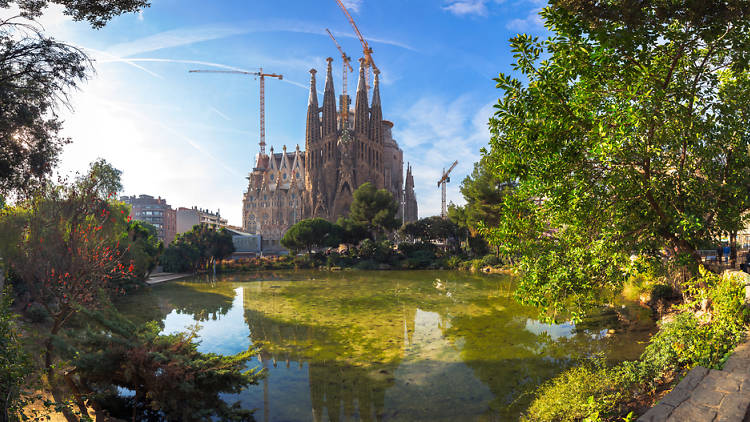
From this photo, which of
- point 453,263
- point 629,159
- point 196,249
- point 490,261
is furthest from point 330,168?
point 629,159

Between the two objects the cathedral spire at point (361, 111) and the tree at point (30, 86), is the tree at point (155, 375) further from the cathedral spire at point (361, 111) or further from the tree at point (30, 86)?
the cathedral spire at point (361, 111)

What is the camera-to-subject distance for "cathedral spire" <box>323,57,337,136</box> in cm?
6756

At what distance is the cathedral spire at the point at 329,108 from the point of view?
6756 centimetres

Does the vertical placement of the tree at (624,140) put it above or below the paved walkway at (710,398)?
above

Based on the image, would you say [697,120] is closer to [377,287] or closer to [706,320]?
[706,320]

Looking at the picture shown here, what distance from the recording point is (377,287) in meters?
23.3

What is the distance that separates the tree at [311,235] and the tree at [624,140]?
1379 inches

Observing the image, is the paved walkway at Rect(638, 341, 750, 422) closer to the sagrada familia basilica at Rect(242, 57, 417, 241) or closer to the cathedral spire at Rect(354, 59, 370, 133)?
the sagrada familia basilica at Rect(242, 57, 417, 241)

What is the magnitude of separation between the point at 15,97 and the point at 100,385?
568 centimetres

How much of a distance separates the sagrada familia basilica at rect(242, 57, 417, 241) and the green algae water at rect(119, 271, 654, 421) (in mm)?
45609

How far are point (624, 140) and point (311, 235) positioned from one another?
36663mm

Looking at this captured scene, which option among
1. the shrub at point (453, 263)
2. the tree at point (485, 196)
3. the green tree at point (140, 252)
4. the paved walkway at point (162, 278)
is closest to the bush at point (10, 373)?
the green tree at point (140, 252)

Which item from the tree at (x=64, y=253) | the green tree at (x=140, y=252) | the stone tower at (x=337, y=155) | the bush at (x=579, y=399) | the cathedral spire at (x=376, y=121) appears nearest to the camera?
the bush at (x=579, y=399)

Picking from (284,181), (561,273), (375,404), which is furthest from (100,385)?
(284,181)
